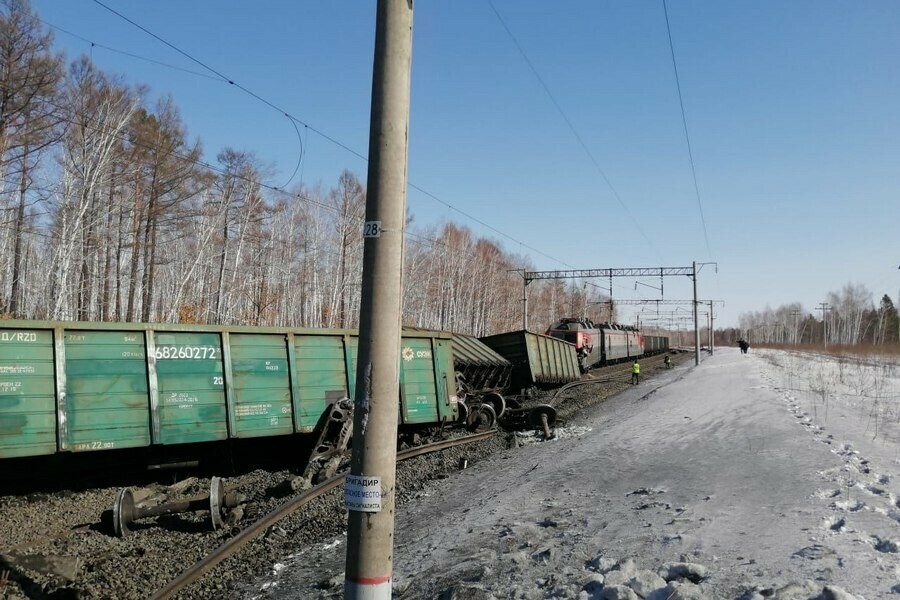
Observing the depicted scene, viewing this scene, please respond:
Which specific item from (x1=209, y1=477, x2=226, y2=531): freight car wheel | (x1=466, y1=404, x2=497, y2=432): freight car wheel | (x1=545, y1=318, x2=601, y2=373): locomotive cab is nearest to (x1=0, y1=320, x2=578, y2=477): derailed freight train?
(x1=209, y1=477, x2=226, y2=531): freight car wheel

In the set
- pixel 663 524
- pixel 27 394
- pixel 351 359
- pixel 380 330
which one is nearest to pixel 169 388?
pixel 27 394

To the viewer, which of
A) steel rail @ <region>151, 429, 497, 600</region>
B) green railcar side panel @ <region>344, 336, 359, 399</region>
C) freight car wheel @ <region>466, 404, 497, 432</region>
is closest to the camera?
steel rail @ <region>151, 429, 497, 600</region>

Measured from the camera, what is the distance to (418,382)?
12617 mm

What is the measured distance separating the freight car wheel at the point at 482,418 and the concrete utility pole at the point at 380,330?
12.8 metres

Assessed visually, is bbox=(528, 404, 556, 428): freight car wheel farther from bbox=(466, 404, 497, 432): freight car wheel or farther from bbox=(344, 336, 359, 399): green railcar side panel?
bbox=(344, 336, 359, 399): green railcar side panel

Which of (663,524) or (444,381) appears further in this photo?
(444,381)

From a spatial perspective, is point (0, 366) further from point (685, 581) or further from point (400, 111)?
point (685, 581)

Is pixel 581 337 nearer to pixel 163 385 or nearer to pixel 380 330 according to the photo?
pixel 163 385

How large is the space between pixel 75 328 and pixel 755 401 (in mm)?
15974

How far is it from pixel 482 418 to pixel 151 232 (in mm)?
28967

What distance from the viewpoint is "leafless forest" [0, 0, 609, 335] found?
25.9m

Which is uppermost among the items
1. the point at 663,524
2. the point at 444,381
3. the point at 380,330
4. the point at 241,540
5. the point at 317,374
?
the point at 380,330

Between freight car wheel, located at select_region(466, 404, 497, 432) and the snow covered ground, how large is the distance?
411cm

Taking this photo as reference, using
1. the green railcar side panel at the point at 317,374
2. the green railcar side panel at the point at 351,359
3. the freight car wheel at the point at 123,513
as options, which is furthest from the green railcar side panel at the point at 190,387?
the green railcar side panel at the point at 351,359
